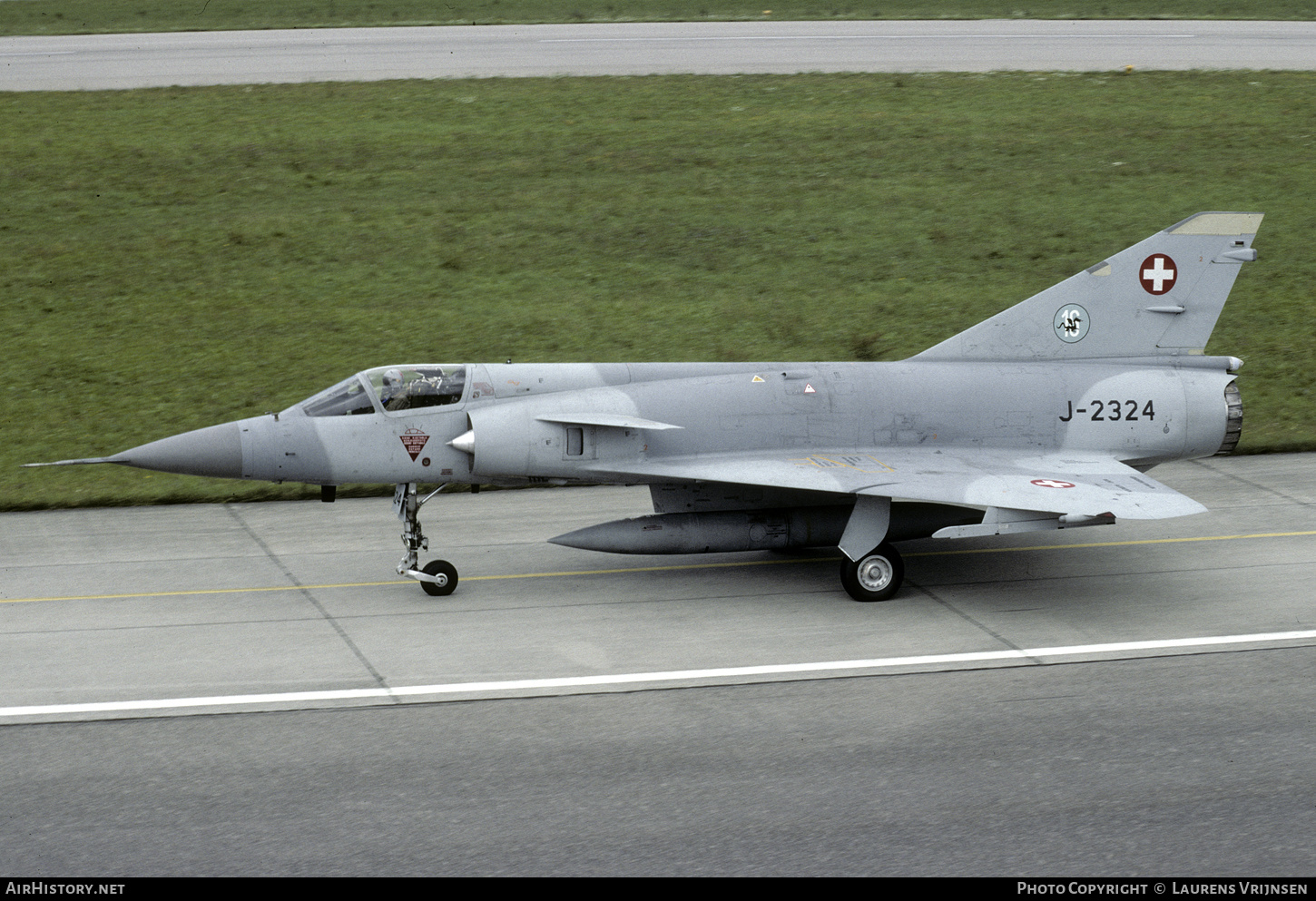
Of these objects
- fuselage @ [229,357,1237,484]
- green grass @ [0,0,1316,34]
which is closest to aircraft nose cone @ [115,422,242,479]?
fuselage @ [229,357,1237,484]

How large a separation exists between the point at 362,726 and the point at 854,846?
A: 4.16 metres

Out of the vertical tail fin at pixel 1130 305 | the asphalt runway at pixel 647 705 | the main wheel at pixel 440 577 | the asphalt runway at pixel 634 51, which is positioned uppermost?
the asphalt runway at pixel 634 51

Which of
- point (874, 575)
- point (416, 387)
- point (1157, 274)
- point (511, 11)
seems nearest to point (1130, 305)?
point (1157, 274)

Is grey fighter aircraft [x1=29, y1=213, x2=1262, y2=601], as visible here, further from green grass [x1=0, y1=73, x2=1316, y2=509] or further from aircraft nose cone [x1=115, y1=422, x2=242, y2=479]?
green grass [x1=0, y1=73, x2=1316, y2=509]

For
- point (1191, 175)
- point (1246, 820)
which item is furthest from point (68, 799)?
point (1191, 175)

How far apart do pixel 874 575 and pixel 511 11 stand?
115ft

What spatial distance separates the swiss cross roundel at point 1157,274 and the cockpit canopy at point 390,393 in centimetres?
751

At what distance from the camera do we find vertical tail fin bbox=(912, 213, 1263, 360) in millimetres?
15852

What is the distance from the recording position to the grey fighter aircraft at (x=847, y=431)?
14.1 m

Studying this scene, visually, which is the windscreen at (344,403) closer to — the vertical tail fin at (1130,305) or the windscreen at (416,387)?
the windscreen at (416,387)

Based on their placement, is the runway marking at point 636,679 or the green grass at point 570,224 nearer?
the runway marking at point 636,679

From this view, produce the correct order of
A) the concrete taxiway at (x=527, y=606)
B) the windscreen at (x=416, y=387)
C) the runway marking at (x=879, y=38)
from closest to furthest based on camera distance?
the concrete taxiway at (x=527, y=606) → the windscreen at (x=416, y=387) → the runway marking at (x=879, y=38)

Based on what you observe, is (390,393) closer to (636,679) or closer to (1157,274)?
(636,679)

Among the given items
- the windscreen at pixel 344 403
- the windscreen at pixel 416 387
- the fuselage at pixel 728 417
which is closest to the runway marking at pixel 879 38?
the fuselage at pixel 728 417
